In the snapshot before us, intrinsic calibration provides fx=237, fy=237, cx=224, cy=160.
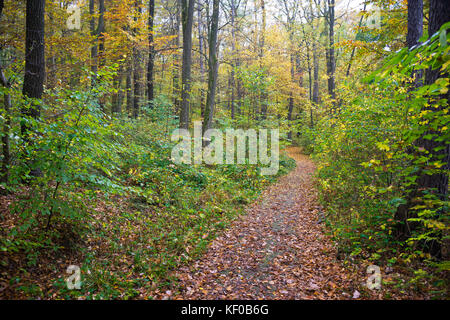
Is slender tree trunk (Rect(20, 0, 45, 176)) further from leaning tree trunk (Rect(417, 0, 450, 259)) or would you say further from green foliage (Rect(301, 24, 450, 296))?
leaning tree trunk (Rect(417, 0, 450, 259))

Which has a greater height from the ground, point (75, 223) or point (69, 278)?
point (75, 223)

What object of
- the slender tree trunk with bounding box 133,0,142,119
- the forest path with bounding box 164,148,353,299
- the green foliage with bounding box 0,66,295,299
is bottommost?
the forest path with bounding box 164,148,353,299

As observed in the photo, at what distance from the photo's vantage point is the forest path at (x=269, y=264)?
4.19 m

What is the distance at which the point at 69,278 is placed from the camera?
3.84 meters

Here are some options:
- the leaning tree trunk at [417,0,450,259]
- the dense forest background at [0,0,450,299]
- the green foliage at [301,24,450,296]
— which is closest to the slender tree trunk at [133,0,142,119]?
the dense forest background at [0,0,450,299]

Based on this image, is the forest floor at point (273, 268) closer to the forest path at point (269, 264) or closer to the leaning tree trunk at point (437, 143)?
the forest path at point (269, 264)

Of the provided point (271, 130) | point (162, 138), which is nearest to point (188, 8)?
point (162, 138)

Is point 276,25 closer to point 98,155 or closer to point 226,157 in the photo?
point 226,157

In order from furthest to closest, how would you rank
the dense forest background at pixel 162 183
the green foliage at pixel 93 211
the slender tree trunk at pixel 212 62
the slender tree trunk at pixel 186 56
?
the slender tree trunk at pixel 212 62 → the slender tree trunk at pixel 186 56 → the green foliage at pixel 93 211 → the dense forest background at pixel 162 183

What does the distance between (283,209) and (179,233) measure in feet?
14.1

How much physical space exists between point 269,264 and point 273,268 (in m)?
0.17

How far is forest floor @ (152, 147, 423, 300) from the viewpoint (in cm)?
412

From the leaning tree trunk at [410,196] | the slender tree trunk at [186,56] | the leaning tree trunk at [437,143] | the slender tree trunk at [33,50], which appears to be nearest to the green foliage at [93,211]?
the slender tree trunk at [33,50]
